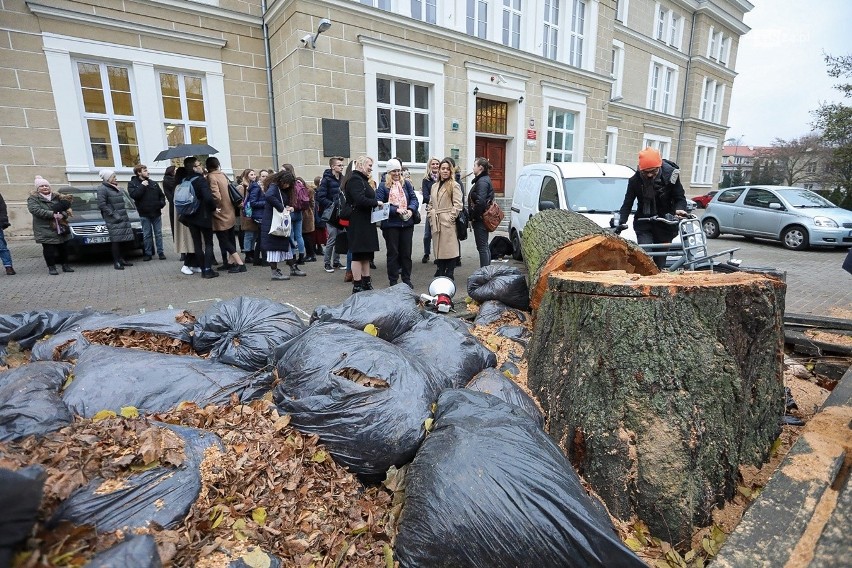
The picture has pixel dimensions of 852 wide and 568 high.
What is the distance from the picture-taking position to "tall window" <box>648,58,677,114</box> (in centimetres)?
2116

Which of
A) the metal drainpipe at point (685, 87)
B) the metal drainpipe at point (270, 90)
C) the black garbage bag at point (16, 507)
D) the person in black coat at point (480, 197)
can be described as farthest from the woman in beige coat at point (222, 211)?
the metal drainpipe at point (685, 87)

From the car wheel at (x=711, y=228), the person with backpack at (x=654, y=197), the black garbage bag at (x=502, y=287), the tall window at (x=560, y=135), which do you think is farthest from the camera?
the tall window at (x=560, y=135)

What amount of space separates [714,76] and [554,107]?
15603 millimetres

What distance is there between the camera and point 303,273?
665 centimetres

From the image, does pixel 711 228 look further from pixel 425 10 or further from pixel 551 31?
pixel 425 10

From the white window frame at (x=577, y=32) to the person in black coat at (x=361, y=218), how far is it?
1316cm

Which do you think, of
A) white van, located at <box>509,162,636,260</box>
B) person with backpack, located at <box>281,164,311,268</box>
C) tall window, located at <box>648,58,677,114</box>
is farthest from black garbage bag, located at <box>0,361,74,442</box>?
tall window, located at <box>648,58,677,114</box>

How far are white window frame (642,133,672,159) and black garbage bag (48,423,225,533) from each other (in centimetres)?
2313

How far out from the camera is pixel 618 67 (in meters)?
19.2

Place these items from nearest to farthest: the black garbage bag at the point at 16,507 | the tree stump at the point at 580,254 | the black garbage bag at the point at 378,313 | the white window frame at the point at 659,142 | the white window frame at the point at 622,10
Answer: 1. the black garbage bag at the point at 16,507
2. the black garbage bag at the point at 378,313
3. the tree stump at the point at 580,254
4. the white window frame at the point at 622,10
5. the white window frame at the point at 659,142

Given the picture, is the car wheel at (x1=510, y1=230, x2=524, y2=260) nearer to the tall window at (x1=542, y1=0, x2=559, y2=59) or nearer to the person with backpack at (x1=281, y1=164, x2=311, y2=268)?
the person with backpack at (x1=281, y1=164, x2=311, y2=268)

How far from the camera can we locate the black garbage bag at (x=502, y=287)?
4137 millimetres

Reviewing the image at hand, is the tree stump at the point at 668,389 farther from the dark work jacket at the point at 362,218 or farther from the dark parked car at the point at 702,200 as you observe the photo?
the dark parked car at the point at 702,200

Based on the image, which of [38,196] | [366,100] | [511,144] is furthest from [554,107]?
[38,196]
